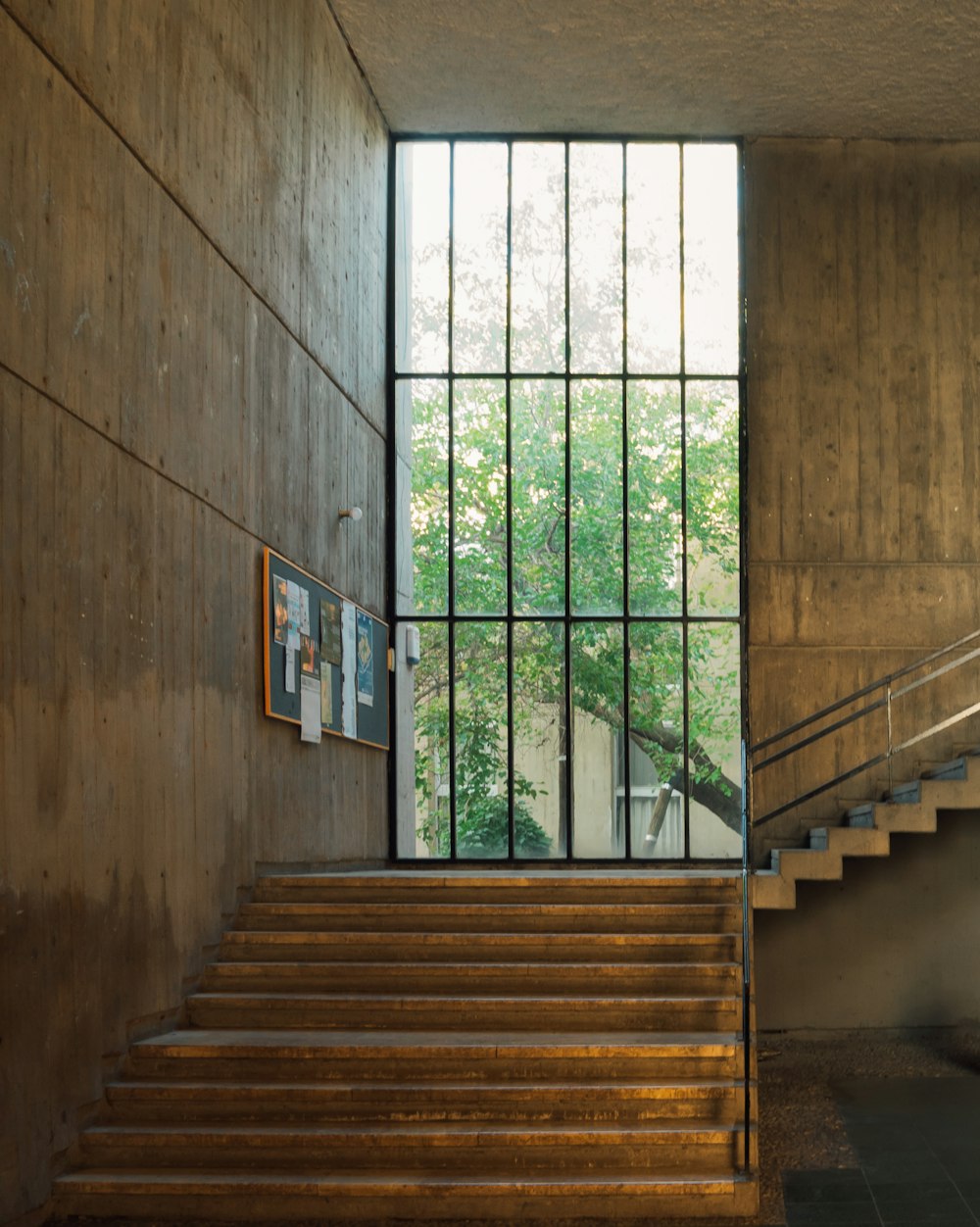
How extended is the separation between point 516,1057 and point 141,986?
1724 mm

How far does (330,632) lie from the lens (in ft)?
33.0

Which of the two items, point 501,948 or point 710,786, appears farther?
point 710,786

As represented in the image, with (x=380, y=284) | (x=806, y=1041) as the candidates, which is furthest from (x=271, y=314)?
(x=806, y=1041)

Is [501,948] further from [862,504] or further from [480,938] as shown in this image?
[862,504]

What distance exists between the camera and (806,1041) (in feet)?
37.0

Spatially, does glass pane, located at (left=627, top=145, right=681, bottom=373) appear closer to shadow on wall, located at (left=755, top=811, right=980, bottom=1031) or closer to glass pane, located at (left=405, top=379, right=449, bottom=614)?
glass pane, located at (left=405, top=379, right=449, bottom=614)

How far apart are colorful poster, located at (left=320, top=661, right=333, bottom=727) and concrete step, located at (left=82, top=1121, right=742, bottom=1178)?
3.82 metres

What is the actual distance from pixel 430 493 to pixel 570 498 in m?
5.81

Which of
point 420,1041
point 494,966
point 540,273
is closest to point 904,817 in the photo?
point 494,966

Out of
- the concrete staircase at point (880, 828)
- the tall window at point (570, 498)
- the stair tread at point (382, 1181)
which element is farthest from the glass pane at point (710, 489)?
the stair tread at point (382, 1181)

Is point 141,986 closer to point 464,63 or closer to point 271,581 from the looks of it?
point 271,581

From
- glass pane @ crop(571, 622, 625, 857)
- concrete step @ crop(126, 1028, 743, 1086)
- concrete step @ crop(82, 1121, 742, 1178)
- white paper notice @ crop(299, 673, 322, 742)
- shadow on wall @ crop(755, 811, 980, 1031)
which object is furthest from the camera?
glass pane @ crop(571, 622, 625, 857)

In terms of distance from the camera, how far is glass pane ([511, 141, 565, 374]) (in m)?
18.3

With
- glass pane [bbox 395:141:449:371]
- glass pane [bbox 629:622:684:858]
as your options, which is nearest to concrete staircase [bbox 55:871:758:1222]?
glass pane [bbox 395:141:449:371]
